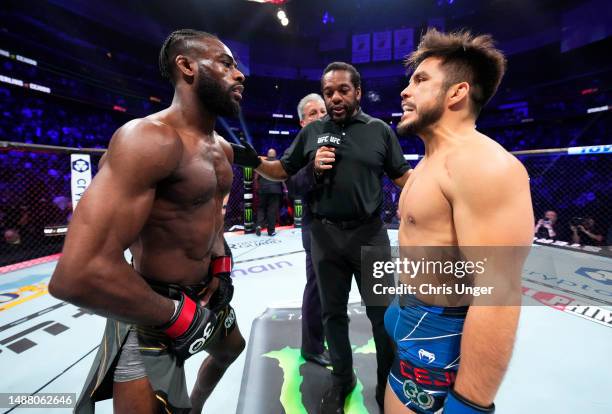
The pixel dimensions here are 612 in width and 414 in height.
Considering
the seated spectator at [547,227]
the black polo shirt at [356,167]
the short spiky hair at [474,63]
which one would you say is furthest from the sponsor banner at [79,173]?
the seated spectator at [547,227]

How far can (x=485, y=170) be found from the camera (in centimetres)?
78

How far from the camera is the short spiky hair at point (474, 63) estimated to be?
1016mm

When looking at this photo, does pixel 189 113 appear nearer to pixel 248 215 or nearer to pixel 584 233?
pixel 248 215

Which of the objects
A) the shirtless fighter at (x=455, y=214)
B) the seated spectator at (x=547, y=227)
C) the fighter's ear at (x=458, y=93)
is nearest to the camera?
the shirtless fighter at (x=455, y=214)

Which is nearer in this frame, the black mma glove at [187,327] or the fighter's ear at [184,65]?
the black mma glove at [187,327]

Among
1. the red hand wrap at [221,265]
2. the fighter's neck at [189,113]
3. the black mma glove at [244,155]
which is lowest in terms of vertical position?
the red hand wrap at [221,265]

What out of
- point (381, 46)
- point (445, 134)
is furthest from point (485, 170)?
point (381, 46)

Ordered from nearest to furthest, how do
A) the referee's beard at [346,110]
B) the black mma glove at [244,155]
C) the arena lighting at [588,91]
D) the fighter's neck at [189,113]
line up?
the fighter's neck at [189,113], the referee's beard at [346,110], the black mma glove at [244,155], the arena lighting at [588,91]

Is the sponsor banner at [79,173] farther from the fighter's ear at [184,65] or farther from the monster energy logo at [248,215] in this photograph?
the fighter's ear at [184,65]

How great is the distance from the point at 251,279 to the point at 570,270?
4.12m

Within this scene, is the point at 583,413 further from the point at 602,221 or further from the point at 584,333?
the point at 602,221

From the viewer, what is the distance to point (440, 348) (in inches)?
36.1

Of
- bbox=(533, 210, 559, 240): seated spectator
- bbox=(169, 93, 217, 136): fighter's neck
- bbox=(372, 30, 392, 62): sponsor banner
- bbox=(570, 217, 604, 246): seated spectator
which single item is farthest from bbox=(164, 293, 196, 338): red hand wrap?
bbox=(372, 30, 392, 62): sponsor banner

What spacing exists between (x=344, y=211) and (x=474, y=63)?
0.95 meters
